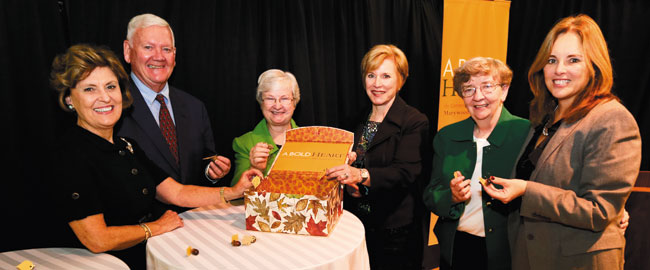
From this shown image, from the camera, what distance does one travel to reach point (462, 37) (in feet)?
12.0

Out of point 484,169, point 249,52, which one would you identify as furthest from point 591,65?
point 249,52

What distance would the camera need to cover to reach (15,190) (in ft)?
7.12

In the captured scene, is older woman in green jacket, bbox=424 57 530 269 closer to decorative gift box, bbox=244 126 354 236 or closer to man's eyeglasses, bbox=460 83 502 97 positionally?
man's eyeglasses, bbox=460 83 502 97

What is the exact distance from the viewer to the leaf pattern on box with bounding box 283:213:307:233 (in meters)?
1.59

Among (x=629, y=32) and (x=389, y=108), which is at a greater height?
(x=629, y=32)

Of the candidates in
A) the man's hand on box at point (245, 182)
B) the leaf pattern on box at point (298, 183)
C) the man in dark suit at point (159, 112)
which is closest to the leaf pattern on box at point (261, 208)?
the leaf pattern on box at point (298, 183)

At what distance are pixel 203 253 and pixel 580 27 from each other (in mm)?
1736

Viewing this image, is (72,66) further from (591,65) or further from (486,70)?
(591,65)

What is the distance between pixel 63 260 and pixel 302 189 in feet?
3.23

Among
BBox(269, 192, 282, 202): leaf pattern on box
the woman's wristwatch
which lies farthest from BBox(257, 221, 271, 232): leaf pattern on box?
the woman's wristwatch

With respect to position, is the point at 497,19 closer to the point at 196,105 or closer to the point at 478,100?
the point at 478,100

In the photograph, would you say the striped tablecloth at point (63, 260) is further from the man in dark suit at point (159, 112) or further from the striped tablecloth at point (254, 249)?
the man in dark suit at point (159, 112)

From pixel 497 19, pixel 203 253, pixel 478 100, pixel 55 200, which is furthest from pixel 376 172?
pixel 497 19

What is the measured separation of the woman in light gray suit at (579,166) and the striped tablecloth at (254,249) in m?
0.64
